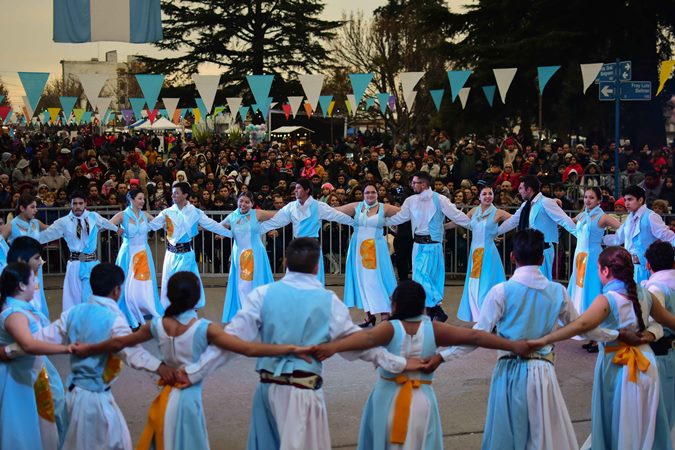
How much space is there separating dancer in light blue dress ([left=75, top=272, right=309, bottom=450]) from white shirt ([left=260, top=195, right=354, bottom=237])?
18.6 feet

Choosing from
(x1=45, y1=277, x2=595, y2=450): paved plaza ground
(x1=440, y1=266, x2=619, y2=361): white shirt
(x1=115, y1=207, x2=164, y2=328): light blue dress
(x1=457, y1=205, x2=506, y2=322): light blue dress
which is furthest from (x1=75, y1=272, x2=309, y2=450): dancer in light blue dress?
(x1=457, y1=205, x2=506, y2=322): light blue dress

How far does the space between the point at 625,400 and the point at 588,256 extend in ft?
14.4

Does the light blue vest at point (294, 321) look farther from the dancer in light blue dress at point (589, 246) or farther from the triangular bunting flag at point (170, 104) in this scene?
the triangular bunting flag at point (170, 104)

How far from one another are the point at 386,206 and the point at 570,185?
757cm

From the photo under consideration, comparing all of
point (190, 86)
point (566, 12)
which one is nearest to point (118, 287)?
point (566, 12)

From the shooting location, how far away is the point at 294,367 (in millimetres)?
5250

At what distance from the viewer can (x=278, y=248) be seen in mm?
14883

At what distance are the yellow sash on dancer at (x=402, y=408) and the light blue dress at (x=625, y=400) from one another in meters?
1.44

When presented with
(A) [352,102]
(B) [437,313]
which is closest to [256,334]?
(B) [437,313]

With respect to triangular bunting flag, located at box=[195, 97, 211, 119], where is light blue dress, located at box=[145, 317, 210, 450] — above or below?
below

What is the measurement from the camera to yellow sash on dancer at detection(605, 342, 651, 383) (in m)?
5.93

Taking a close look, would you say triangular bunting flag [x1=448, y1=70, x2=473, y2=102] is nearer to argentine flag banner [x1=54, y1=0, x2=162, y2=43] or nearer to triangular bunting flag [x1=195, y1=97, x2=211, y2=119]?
argentine flag banner [x1=54, y1=0, x2=162, y2=43]

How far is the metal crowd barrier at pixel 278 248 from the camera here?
14.2 meters

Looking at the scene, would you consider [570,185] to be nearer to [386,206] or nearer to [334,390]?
[386,206]
